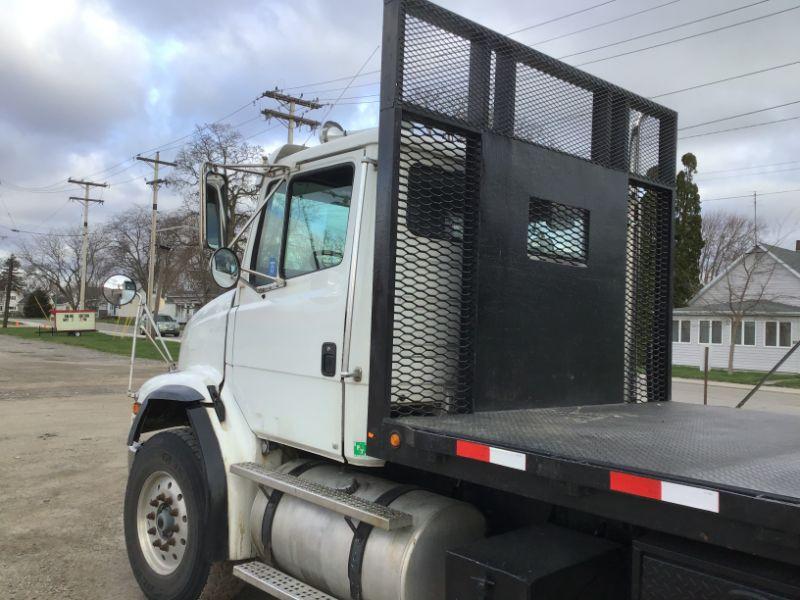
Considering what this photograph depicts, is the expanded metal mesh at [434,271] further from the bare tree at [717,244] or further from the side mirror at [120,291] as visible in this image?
the bare tree at [717,244]

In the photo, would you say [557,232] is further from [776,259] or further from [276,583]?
[776,259]

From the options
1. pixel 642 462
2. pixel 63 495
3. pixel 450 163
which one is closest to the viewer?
pixel 642 462

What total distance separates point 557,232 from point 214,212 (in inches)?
77.5

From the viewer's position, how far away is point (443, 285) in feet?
10.0

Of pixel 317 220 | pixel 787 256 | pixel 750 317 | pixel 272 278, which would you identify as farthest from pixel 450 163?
pixel 787 256

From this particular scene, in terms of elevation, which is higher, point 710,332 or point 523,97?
point 523,97

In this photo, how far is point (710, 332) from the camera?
3009 cm

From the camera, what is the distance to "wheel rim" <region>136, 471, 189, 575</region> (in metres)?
3.75

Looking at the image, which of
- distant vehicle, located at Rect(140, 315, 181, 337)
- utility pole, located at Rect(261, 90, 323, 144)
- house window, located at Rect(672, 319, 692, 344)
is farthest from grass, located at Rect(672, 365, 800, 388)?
distant vehicle, located at Rect(140, 315, 181, 337)

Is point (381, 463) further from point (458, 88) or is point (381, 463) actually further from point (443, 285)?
point (458, 88)

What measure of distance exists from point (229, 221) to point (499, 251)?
1.72 metres

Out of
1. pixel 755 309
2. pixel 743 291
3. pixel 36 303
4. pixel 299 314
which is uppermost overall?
pixel 743 291

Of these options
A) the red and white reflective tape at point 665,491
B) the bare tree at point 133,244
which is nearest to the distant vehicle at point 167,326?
the bare tree at point 133,244

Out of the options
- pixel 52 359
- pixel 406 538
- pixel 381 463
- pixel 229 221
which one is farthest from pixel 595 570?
pixel 52 359
